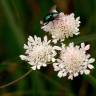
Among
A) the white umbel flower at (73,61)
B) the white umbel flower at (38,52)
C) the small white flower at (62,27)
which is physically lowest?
the white umbel flower at (73,61)

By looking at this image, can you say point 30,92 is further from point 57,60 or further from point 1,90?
point 57,60

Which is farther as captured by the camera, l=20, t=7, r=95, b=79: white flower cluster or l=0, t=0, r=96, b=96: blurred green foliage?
l=0, t=0, r=96, b=96: blurred green foliage

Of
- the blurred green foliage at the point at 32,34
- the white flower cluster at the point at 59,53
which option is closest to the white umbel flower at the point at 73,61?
the white flower cluster at the point at 59,53

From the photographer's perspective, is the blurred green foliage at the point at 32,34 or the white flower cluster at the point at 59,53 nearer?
the white flower cluster at the point at 59,53

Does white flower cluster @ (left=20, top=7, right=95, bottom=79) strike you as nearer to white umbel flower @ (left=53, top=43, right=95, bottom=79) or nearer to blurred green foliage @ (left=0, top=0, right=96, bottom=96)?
white umbel flower @ (left=53, top=43, right=95, bottom=79)

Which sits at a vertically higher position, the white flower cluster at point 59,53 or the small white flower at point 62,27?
the small white flower at point 62,27

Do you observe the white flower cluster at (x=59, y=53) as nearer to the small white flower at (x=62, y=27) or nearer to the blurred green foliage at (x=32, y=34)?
the small white flower at (x=62, y=27)

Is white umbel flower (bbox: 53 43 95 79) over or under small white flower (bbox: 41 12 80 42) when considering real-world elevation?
under

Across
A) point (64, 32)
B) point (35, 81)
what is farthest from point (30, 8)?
point (64, 32)

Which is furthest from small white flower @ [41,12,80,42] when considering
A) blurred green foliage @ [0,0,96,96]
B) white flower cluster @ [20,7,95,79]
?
blurred green foliage @ [0,0,96,96]
